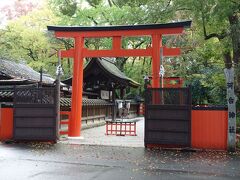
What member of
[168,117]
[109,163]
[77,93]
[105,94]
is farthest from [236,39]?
[105,94]

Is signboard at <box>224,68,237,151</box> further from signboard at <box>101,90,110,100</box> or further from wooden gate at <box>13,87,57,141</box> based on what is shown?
signboard at <box>101,90,110,100</box>

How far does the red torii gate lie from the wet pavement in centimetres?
294

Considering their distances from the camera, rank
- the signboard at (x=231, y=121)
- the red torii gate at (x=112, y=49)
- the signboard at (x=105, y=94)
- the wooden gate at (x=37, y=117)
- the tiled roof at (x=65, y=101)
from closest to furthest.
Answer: the signboard at (x=231, y=121) < the wooden gate at (x=37, y=117) < the red torii gate at (x=112, y=49) < the tiled roof at (x=65, y=101) < the signboard at (x=105, y=94)

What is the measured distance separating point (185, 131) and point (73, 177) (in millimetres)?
5892

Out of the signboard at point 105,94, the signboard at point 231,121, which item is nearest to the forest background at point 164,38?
the signboard at point 231,121

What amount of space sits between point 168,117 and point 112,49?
14.3ft

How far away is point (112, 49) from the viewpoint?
1499 cm

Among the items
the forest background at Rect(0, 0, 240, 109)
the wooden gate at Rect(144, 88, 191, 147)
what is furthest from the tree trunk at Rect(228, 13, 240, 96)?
the wooden gate at Rect(144, 88, 191, 147)

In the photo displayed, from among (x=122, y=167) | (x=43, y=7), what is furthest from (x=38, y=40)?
(x=122, y=167)

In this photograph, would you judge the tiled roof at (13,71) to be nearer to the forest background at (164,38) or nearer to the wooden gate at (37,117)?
the forest background at (164,38)

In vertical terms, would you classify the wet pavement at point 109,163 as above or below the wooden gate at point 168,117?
below

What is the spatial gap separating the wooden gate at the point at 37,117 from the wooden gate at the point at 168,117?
3.85 metres

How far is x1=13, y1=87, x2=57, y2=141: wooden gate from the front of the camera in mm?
13523

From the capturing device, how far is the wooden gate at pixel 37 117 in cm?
1352
